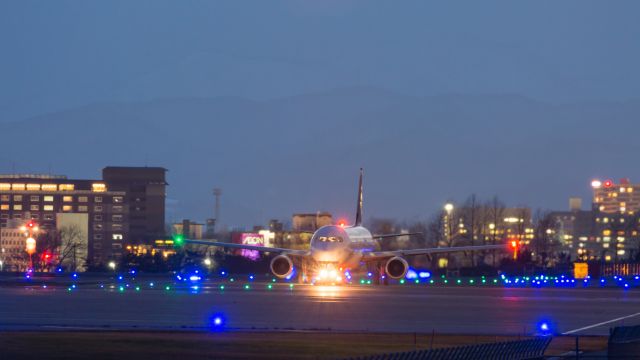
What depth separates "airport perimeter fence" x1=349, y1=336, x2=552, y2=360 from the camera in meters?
20.8

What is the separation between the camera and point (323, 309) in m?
46.6

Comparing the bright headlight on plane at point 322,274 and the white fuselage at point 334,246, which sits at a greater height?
the white fuselage at point 334,246

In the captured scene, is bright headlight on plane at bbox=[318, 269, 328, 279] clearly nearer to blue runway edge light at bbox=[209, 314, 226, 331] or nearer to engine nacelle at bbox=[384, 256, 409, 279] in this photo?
engine nacelle at bbox=[384, 256, 409, 279]

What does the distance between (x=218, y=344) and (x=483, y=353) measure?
10.3 m

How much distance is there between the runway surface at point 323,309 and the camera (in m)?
38.4

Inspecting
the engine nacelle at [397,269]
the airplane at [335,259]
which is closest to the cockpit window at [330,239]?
the airplane at [335,259]

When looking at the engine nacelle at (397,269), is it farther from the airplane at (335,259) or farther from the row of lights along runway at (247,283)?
the row of lights along runway at (247,283)

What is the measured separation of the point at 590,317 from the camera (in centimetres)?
4503

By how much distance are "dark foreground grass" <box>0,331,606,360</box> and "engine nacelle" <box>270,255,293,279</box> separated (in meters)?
46.5

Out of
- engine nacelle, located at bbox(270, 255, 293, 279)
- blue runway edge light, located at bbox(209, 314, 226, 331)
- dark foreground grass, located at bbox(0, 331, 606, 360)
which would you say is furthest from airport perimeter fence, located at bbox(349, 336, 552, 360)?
engine nacelle, located at bbox(270, 255, 293, 279)

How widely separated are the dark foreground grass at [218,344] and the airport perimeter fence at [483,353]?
4970 mm

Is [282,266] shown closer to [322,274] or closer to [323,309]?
[322,274]

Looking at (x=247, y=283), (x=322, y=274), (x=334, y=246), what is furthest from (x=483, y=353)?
(x=247, y=283)

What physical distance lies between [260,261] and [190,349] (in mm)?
85960
